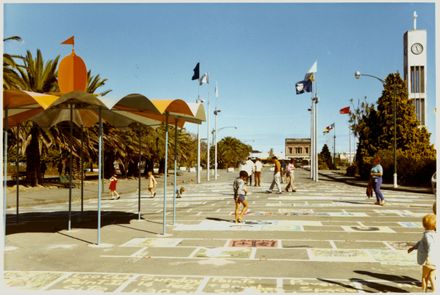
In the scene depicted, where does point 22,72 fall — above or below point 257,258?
above

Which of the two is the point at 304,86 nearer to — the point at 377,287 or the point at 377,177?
the point at 377,177

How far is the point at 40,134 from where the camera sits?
2817 centimetres

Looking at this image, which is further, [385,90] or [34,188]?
[385,90]

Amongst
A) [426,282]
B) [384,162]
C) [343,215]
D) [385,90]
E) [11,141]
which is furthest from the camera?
[385,90]

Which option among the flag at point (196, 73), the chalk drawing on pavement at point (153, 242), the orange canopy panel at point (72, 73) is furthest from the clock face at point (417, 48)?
the chalk drawing on pavement at point (153, 242)

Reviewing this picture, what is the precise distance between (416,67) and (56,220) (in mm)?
77306

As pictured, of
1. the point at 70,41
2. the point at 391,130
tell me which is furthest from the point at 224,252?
the point at 391,130

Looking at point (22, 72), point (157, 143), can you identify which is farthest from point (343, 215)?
point (157, 143)

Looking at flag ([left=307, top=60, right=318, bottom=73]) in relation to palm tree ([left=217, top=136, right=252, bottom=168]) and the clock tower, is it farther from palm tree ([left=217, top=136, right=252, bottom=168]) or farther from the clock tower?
palm tree ([left=217, top=136, right=252, bottom=168])

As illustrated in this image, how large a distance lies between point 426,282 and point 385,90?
141 ft

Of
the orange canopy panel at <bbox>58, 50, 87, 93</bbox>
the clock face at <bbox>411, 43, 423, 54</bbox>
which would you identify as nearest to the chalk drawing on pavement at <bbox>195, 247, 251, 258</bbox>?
the orange canopy panel at <bbox>58, 50, 87, 93</bbox>

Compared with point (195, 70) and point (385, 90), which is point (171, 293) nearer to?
point (195, 70)

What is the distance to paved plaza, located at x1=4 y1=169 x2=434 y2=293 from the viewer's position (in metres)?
6.88

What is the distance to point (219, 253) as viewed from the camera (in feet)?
29.8
